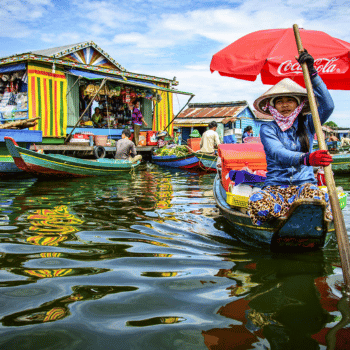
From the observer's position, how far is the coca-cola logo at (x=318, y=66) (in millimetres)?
4961

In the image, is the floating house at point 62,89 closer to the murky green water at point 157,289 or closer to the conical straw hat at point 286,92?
the murky green water at point 157,289

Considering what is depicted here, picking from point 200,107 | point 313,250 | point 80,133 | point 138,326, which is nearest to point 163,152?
point 80,133

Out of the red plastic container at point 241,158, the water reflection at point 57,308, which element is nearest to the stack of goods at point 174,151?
the red plastic container at point 241,158

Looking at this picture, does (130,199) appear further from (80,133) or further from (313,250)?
(80,133)

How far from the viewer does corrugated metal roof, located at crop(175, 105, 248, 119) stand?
27203 millimetres

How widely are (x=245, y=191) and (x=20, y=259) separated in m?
2.54

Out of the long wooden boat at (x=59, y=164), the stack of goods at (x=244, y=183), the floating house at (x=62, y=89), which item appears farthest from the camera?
the floating house at (x=62, y=89)

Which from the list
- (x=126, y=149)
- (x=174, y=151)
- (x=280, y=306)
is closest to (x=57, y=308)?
(x=280, y=306)

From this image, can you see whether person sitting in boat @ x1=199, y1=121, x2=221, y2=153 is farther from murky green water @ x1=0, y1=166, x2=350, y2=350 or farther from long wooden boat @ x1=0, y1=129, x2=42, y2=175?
murky green water @ x1=0, y1=166, x2=350, y2=350

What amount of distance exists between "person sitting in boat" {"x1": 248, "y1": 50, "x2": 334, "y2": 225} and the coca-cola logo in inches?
69.3

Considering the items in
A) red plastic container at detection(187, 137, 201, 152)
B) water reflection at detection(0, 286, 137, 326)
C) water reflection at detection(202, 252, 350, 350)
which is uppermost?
red plastic container at detection(187, 137, 201, 152)

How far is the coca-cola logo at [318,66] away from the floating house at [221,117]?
68.1 feet

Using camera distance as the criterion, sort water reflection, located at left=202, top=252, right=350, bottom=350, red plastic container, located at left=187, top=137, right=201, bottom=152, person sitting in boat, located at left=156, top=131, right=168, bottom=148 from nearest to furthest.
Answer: water reflection, located at left=202, top=252, right=350, bottom=350 → red plastic container, located at left=187, top=137, right=201, bottom=152 → person sitting in boat, located at left=156, top=131, right=168, bottom=148

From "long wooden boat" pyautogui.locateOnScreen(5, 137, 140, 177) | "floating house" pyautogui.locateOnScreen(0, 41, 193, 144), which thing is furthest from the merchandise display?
"long wooden boat" pyautogui.locateOnScreen(5, 137, 140, 177)
